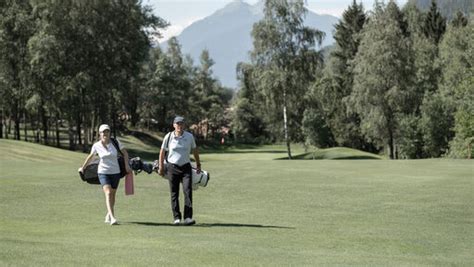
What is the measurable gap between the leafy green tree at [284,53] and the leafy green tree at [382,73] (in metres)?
4.54

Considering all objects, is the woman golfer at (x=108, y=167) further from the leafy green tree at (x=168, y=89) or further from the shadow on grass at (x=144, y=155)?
the leafy green tree at (x=168, y=89)

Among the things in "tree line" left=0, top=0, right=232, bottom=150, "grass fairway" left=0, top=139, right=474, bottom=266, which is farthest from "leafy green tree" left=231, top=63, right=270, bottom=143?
"grass fairway" left=0, top=139, right=474, bottom=266

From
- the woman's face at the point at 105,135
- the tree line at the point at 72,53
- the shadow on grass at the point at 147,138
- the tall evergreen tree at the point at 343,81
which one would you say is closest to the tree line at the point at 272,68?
the tree line at the point at 72,53

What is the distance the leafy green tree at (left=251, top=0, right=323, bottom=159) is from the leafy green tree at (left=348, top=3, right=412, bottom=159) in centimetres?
454

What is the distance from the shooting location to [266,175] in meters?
30.0

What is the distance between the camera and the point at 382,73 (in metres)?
61.9

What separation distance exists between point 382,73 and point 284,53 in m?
9.13

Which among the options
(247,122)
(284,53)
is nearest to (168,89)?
(247,122)

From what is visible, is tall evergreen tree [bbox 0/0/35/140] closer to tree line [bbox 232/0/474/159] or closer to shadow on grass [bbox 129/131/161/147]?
tree line [bbox 232/0/474/159]

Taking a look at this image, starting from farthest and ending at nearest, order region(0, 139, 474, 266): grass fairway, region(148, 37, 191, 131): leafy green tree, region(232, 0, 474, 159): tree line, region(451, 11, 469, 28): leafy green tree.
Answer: region(148, 37, 191, 131): leafy green tree, region(451, 11, 469, 28): leafy green tree, region(232, 0, 474, 159): tree line, region(0, 139, 474, 266): grass fairway

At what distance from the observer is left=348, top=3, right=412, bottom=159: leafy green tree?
6094 centimetres

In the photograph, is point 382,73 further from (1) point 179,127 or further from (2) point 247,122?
(2) point 247,122

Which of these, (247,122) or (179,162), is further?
(247,122)

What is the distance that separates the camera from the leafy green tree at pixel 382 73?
60.9 metres
